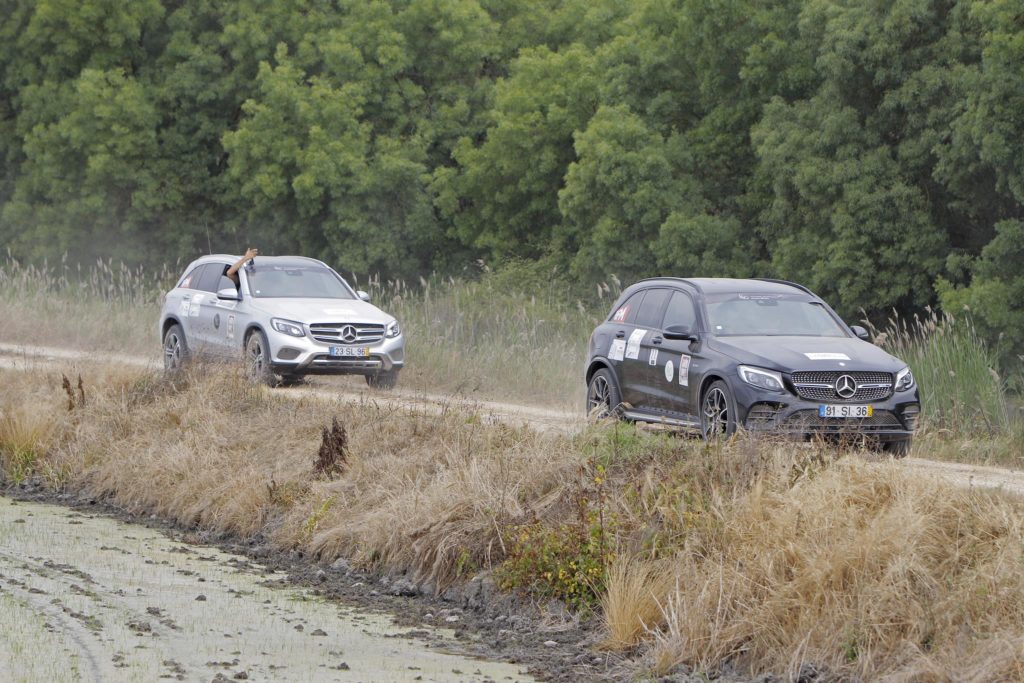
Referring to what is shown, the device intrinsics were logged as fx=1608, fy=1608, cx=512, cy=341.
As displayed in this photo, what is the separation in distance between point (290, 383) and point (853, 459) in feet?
36.1

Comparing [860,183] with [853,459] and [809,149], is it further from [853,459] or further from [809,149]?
[853,459]

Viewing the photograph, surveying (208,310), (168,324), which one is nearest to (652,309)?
(208,310)

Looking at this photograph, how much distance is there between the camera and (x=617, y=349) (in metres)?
15.1

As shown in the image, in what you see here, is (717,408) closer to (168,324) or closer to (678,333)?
(678,333)

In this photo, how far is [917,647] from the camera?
8.23 meters

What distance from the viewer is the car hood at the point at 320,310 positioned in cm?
1933

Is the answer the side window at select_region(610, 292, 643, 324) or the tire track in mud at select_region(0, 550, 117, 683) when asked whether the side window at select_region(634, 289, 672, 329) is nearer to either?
the side window at select_region(610, 292, 643, 324)

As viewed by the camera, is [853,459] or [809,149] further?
[809,149]

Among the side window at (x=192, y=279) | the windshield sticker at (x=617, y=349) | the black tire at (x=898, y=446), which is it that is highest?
the side window at (x=192, y=279)

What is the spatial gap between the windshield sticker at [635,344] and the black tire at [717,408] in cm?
129

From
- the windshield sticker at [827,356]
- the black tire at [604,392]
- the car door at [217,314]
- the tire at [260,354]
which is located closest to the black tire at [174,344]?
the car door at [217,314]

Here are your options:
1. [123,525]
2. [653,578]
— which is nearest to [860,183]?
[123,525]

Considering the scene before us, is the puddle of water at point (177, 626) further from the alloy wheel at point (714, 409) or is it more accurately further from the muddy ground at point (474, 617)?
the alloy wheel at point (714, 409)

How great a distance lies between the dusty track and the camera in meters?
11.8
